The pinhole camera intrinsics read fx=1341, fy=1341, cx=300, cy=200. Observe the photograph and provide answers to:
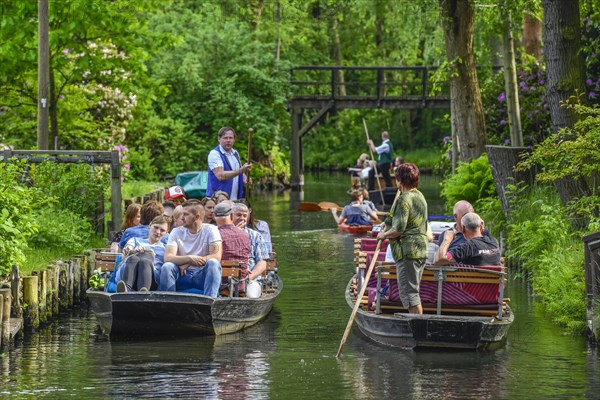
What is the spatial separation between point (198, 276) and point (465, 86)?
1380cm

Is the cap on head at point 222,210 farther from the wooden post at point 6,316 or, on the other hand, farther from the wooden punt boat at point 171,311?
the wooden post at point 6,316

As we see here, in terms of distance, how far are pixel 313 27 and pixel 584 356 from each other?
1934 inches

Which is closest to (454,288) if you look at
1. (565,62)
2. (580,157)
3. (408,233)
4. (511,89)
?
(408,233)

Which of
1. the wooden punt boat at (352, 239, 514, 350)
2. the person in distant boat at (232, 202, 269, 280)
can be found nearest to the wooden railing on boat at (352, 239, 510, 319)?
the wooden punt boat at (352, 239, 514, 350)

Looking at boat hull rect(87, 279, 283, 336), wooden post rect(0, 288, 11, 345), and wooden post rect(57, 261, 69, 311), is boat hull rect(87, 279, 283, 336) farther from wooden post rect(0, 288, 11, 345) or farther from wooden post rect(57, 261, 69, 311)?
wooden post rect(57, 261, 69, 311)

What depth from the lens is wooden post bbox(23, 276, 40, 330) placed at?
14281 millimetres

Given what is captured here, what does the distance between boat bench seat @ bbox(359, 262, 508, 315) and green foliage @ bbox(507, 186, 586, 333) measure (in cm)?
128

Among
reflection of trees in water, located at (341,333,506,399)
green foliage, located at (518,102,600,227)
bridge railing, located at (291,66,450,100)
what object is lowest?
reflection of trees in water, located at (341,333,506,399)

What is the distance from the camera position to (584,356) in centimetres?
1295

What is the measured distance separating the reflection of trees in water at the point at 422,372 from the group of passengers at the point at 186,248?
68.7 inches

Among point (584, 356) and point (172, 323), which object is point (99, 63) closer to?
point (172, 323)

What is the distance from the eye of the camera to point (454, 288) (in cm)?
1337

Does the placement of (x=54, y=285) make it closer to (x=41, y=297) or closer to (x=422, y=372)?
(x=41, y=297)

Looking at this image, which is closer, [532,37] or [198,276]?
[198,276]
